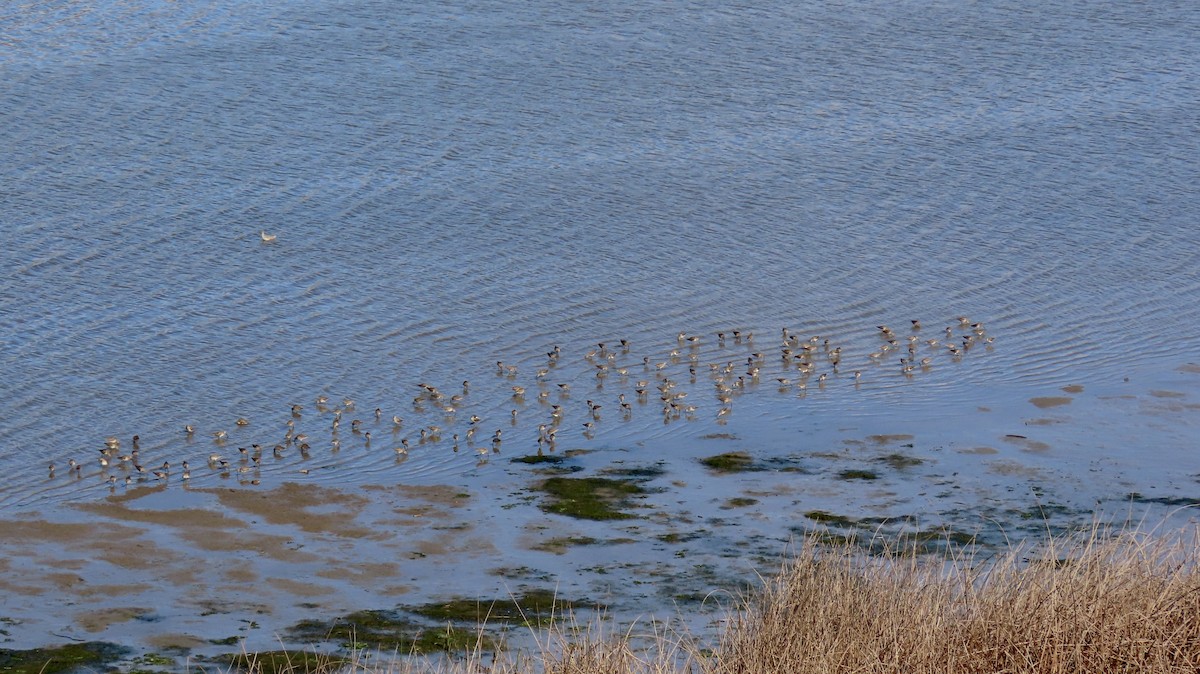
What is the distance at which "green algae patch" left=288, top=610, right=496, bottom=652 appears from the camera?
14.7 meters

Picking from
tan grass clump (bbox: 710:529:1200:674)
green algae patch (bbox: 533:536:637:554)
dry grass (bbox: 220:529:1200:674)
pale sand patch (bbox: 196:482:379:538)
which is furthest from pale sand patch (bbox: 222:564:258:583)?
tan grass clump (bbox: 710:529:1200:674)

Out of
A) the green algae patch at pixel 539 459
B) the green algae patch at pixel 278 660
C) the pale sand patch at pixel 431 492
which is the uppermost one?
the green algae patch at pixel 539 459

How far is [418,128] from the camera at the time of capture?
3453cm

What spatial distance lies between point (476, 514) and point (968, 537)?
5883mm

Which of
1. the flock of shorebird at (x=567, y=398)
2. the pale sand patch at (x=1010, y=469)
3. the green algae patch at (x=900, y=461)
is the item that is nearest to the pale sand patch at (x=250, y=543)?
the flock of shorebird at (x=567, y=398)

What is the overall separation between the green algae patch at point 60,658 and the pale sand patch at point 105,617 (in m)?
0.46

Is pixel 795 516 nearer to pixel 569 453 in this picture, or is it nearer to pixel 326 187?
pixel 569 453

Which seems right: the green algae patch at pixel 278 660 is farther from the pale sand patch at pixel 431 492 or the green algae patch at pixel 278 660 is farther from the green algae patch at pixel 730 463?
the green algae patch at pixel 730 463

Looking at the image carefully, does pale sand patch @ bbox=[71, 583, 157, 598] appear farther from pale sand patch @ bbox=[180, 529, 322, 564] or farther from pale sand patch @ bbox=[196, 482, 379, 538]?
pale sand patch @ bbox=[196, 482, 379, 538]

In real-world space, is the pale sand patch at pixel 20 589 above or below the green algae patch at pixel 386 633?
above

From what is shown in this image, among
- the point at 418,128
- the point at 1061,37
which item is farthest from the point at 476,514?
the point at 1061,37

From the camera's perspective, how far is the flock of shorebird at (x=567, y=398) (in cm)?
2066

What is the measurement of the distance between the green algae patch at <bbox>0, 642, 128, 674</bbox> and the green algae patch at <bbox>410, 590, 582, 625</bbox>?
Result: 3.05m

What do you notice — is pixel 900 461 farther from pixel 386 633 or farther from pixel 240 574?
pixel 240 574
